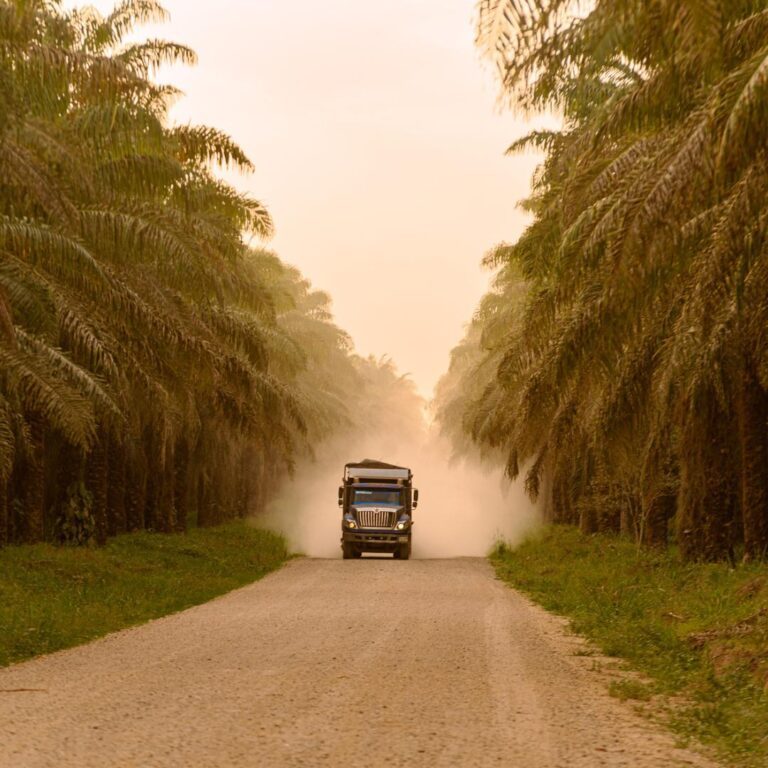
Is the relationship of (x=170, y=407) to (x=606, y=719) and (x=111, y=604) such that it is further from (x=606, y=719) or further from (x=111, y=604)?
(x=606, y=719)

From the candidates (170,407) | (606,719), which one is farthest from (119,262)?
(606,719)

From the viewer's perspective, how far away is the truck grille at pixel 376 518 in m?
36.0

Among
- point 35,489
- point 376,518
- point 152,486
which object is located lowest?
point 376,518

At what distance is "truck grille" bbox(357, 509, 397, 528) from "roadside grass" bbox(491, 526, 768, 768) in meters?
9.60

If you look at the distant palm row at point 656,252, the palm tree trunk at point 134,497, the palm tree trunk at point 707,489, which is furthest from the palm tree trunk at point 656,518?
the palm tree trunk at point 134,497

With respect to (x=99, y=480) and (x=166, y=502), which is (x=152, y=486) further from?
(x=99, y=480)

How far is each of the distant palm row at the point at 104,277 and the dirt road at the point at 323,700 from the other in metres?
5.50

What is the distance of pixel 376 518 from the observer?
118ft

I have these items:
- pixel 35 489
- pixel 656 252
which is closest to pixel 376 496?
pixel 35 489

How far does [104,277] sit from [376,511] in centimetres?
1973

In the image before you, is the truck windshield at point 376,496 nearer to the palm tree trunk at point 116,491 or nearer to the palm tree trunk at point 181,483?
the palm tree trunk at point 181,483

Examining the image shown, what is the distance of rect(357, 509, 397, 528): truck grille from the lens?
36000 millimetres

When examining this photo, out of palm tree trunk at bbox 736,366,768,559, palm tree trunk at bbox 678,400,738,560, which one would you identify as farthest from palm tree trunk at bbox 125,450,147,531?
palm tree trunk at bbox 736,366,768,559

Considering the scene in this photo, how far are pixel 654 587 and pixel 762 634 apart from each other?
7.01 meters
